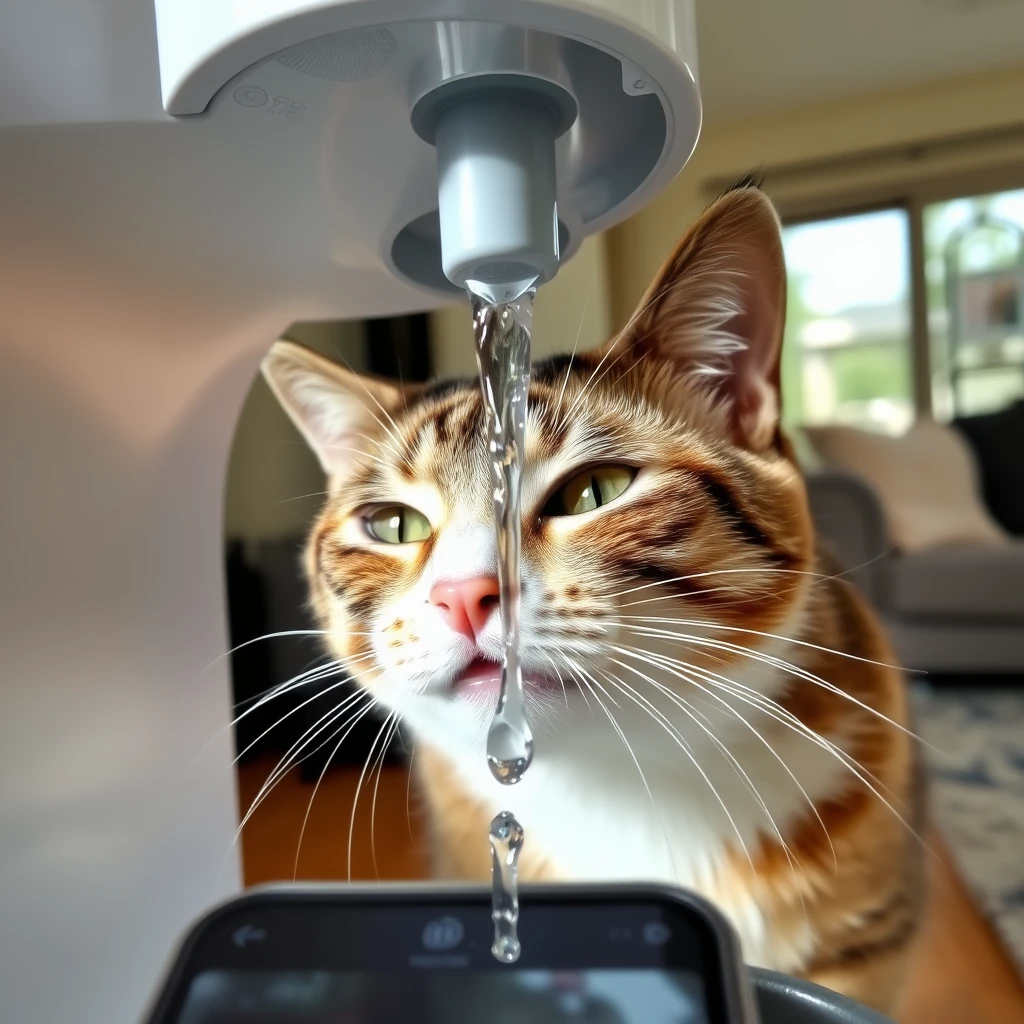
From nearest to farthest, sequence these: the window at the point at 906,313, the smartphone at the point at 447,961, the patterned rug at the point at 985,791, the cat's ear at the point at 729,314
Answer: the smartphone at the point at 447,961
the cat's ear at the point at 729,314
the window at the point at 906,313
the patterned rug at the point at 985,791

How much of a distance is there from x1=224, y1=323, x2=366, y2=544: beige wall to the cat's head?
0.04 metres

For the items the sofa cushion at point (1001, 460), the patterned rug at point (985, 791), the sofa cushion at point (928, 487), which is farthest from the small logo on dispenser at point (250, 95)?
the sofa cushion at point (1001, 460)

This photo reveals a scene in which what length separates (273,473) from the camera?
1.56 ft


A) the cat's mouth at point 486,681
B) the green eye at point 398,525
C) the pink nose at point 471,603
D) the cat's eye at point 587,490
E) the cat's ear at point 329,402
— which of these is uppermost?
the cat's ear at point 329,402

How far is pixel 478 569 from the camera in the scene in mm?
356

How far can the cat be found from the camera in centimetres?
36

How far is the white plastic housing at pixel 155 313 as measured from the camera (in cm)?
19

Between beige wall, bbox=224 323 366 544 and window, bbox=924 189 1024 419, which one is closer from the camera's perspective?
beige wall, bbox=224 323 366 544

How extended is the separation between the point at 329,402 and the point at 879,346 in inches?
40.6

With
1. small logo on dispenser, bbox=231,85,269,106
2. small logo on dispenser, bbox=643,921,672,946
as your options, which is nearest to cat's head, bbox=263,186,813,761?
small logo on dispenser, bbox=643,921,672,946

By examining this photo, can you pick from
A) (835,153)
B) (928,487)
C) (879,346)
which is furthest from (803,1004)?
(928,487)

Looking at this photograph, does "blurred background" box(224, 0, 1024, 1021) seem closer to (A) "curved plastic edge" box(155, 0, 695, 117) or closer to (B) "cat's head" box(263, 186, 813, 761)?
(B) "cat's head" box(263, 186, 813, 761)

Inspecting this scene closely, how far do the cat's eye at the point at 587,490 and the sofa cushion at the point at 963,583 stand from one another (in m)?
1.60

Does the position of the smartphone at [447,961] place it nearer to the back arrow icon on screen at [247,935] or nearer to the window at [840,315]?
the back arrow icon on screen at [247,935]
